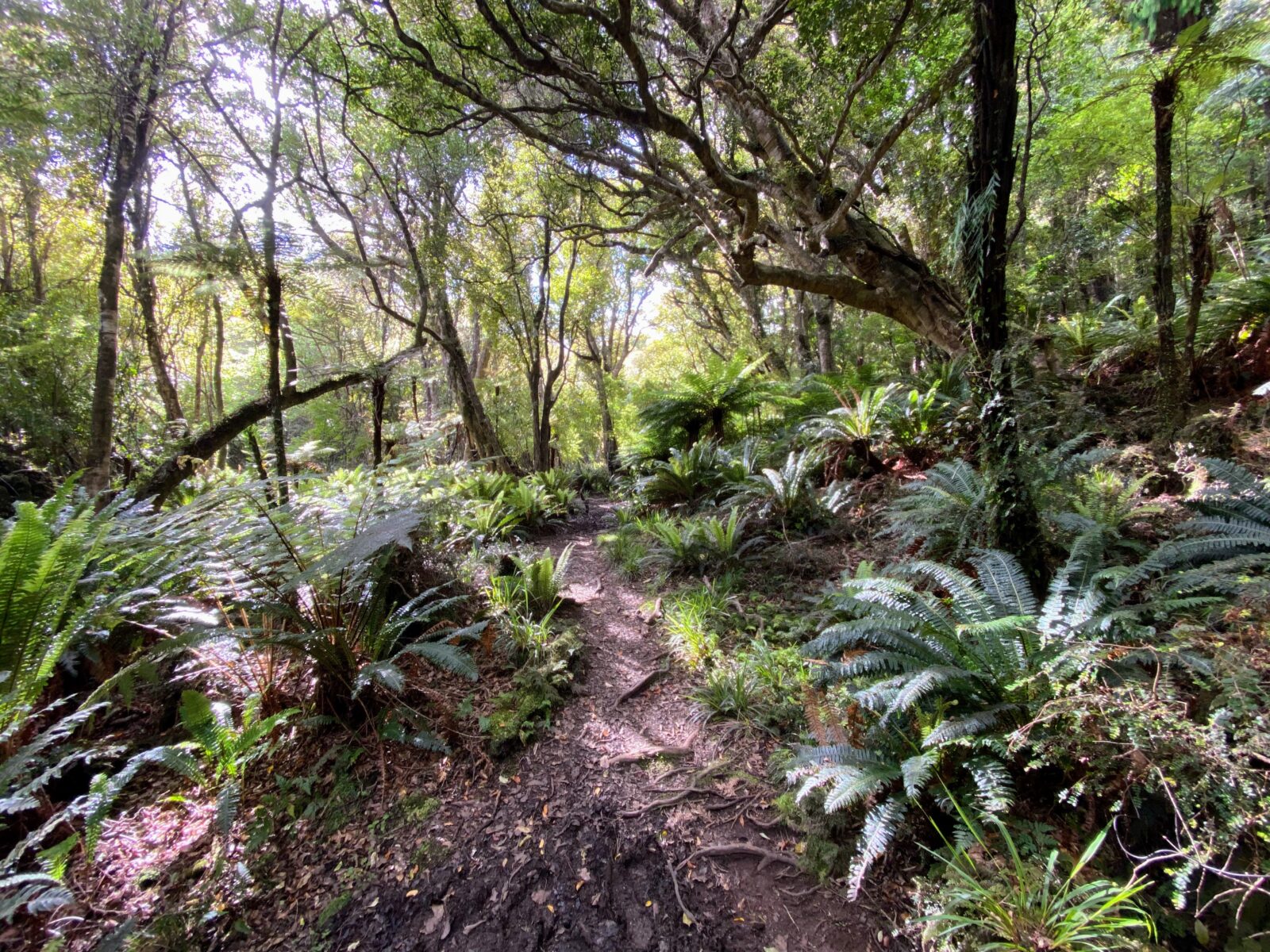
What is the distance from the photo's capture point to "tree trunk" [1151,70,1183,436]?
3096 millimetres

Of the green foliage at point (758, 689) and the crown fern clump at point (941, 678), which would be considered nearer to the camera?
the crown fern clump at point (941, 678)

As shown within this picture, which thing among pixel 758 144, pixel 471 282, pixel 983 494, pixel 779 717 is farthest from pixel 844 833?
pixel 471 282

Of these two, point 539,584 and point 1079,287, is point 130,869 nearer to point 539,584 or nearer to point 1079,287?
point 539,584

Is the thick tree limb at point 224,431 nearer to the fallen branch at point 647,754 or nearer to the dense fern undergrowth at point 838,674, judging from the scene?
the dense fern undergrowth at point 838,674

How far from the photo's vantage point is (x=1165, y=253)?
3.31m

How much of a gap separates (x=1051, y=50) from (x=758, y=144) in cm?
523

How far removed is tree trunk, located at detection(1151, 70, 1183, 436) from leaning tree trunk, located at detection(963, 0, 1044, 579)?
1.89 m

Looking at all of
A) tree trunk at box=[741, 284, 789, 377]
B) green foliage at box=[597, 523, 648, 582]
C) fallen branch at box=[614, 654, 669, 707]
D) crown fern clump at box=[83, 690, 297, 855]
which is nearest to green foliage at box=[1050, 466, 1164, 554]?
fallen branch at box=[614, 654, 669, 707]

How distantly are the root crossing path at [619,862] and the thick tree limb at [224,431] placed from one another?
492 centimetres

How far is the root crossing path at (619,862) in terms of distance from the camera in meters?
1.54

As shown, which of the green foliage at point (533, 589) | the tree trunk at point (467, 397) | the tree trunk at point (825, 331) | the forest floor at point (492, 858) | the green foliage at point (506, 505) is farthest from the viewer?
the tree trunk at point (825, 331)

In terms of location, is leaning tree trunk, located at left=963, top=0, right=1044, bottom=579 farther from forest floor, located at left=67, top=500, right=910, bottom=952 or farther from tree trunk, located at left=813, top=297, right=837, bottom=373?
tree trunk, located at left=813, top=297, right=837, bottom=373

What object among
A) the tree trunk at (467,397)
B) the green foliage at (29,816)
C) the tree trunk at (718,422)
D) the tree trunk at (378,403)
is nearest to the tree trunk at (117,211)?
the tree trunk at (378,403)

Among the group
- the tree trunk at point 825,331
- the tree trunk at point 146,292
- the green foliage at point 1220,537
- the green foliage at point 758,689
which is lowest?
the green foliage at point 758,689
